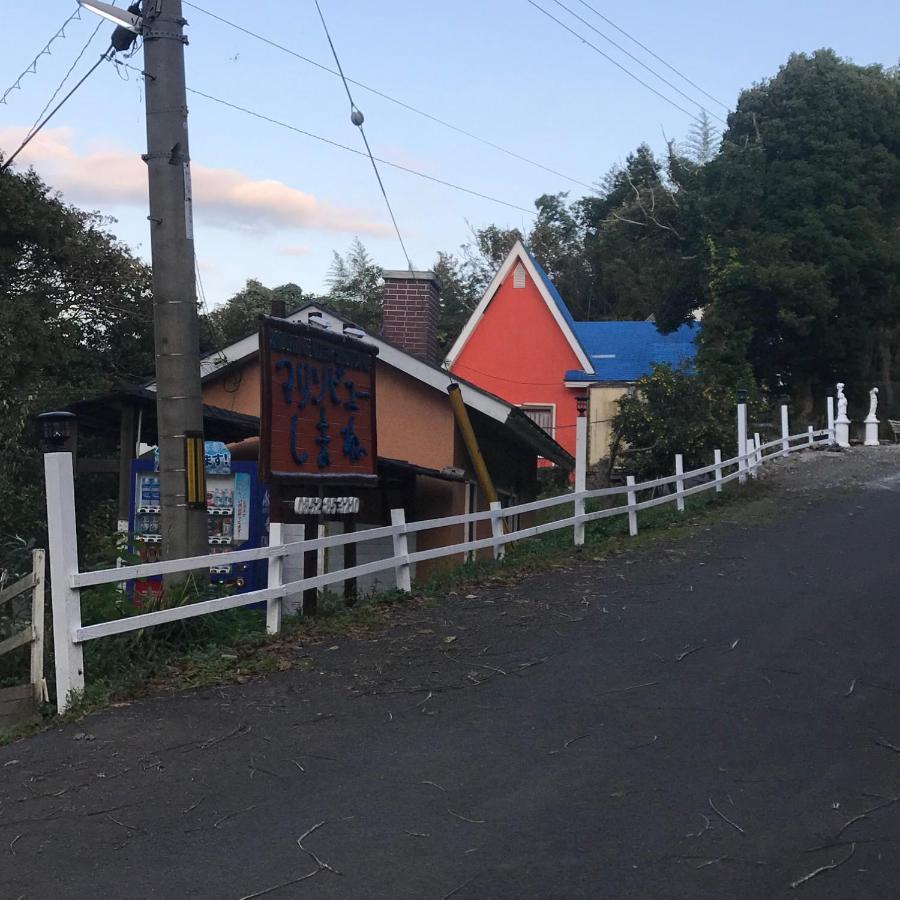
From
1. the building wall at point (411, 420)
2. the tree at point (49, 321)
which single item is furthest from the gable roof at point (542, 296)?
the building wall at point (411, 420)

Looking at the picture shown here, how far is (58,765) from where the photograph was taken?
7418 millimetres

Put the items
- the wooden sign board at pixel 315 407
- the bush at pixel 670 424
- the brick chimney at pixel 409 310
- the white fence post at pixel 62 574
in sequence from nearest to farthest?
1. the white fence post at pixel 62 574
2. the wooden sign board at pixel 315 407
3. the brick chimney at pixel 409 310
4. the bush at pixel 670 424

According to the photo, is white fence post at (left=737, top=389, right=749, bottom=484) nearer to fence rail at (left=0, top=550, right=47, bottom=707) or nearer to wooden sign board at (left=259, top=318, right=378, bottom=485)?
wooden sign board at (left=259, top=318, right=378, bottom=485)

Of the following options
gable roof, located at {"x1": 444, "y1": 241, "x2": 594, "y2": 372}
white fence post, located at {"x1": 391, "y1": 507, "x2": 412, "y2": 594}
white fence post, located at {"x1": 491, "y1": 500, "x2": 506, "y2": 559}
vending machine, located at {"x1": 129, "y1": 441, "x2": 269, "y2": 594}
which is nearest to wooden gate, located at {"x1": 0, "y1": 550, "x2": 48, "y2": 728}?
white fence post, located at {"x1": 391, "y1": 507, "x2": 412, "y2": 594}

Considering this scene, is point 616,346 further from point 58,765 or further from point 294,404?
point 58,765

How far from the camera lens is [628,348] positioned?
4222 centimetres

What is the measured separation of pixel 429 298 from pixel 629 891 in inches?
649

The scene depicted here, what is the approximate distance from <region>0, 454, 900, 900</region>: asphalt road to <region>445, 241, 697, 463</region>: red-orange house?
27766 millimetres

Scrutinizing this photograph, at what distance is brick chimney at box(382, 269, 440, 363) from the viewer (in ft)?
68.9

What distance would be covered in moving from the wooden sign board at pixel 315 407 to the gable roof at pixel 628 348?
2673 centimetres

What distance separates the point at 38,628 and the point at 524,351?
105ft

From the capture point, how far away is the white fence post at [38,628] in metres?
8.58

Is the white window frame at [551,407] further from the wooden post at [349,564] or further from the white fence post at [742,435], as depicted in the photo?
the wooden post at [349,564]

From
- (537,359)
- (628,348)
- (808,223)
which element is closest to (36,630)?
(537,359)
